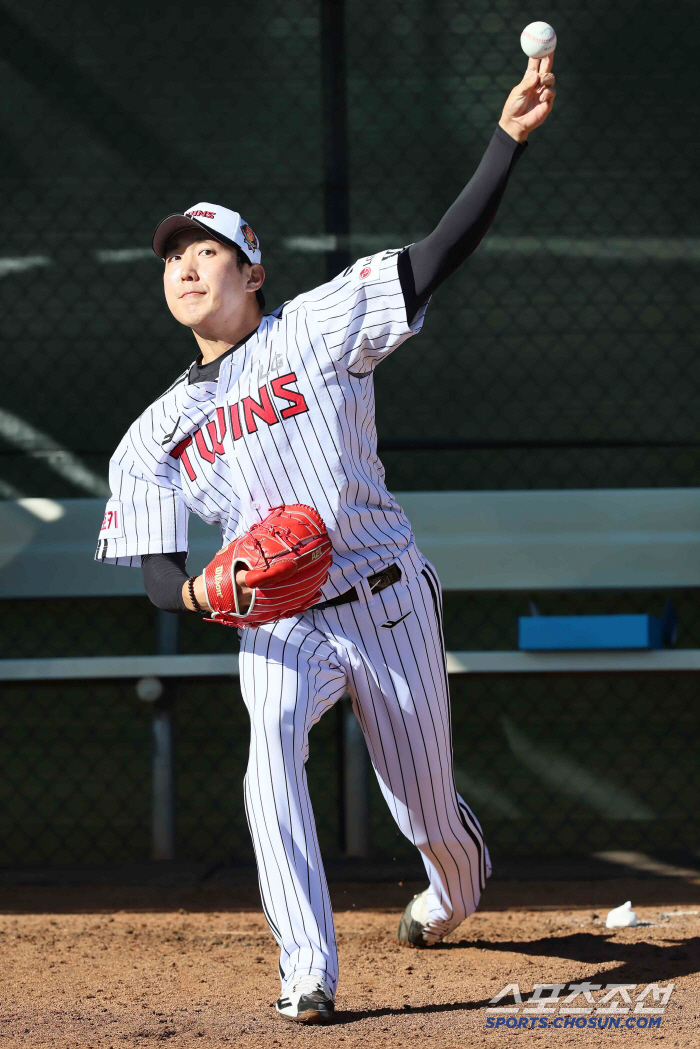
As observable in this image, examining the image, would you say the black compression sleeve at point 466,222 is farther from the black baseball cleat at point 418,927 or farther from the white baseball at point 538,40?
the black baseball cleat at point 418,927

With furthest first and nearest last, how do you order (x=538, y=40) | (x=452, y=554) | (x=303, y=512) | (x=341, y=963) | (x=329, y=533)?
1. (x=452, y=554)
2. (x=341, y=963)
3. (x=329, y=533)
4. (x=303, y=512)
5. (x=538, y=40)

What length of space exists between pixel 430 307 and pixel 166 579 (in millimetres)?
2195

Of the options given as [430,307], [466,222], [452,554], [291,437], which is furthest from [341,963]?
[430,307]

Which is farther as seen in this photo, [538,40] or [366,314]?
[366,314]

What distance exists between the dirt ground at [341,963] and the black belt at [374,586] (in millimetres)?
853

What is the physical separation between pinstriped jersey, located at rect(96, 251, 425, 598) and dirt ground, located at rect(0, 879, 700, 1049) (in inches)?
35.8

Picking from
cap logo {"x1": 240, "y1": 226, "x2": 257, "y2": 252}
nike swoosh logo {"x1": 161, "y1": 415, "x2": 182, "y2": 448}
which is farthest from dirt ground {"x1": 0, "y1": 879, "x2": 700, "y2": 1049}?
cap logo {"x1": 240, "y1": 226, "x2": 257, "y2": 252}

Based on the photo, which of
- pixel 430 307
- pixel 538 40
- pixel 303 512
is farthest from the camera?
pixel 430 307

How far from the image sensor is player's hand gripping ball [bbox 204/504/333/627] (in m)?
2.29

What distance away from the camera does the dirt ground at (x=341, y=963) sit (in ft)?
7.59

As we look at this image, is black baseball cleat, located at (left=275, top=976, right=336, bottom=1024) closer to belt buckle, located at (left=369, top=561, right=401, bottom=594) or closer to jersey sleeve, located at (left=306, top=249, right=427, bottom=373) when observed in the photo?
belt buckle, located at (left=369, top=561, right=401, bottom=594)

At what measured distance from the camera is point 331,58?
4312 mm

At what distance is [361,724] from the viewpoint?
2637 mm

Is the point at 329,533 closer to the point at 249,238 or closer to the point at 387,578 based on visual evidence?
the point at 387,578
